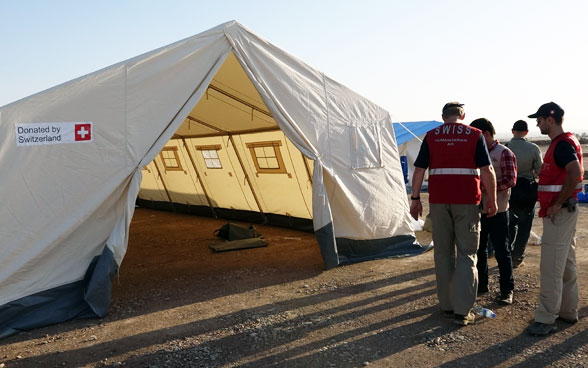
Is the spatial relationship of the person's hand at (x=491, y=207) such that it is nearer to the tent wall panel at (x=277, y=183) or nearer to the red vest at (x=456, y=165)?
the red vest at (x=456, y=165)

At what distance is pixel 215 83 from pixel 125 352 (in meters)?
4.28

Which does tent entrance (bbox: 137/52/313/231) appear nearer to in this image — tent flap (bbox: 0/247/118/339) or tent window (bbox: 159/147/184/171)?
tent window (bbox: 159/147/184/171)

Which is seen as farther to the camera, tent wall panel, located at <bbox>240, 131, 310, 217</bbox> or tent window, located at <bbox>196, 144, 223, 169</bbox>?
tent window, located at <bbox>196, 144, 223, 169</bbox>

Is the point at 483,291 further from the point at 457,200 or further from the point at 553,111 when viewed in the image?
the point at 553,111

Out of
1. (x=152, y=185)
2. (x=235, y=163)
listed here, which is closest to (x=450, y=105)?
(x=235, y=163)

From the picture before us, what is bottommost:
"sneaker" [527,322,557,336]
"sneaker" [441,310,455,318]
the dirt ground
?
the dirt ground

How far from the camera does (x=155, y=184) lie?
45.1ft

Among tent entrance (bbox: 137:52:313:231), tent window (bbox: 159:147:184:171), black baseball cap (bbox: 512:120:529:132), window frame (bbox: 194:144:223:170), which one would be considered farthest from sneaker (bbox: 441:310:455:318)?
tent window (bbox: 159:147:184:171)

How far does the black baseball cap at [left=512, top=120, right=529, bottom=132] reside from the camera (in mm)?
6270

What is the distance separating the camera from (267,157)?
9.48 m

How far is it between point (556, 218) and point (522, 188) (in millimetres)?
2122

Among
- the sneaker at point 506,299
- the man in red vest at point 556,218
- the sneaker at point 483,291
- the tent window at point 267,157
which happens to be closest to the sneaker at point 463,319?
the man in red vest at point 556,218

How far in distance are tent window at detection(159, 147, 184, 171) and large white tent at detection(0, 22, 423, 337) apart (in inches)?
173

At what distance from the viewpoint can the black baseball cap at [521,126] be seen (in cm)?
627
